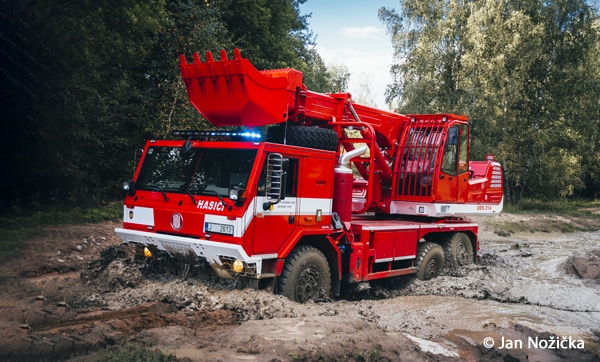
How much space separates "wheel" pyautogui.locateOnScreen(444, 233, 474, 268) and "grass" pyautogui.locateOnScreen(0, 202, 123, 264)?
8.99m

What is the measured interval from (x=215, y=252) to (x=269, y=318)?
111cm

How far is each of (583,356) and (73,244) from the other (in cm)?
1007

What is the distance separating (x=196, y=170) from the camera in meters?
7.82

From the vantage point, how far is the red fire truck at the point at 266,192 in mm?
7281

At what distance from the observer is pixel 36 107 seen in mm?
13273

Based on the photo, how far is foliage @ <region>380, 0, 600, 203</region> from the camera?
31047 millimetres

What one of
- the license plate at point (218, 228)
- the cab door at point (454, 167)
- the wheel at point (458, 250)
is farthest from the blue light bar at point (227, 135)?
the wheel at point (458, 250)

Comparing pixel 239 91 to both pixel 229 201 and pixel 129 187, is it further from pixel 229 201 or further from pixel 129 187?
pixel 129 187

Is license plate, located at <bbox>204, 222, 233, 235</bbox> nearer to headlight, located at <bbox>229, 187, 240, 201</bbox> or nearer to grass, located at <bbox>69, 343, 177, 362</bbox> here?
headlight, located at <bbox>229, 187, 240, 201</bbox>

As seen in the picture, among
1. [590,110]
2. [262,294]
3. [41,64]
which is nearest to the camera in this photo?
[262,294]

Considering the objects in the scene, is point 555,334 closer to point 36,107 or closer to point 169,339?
point 169,339

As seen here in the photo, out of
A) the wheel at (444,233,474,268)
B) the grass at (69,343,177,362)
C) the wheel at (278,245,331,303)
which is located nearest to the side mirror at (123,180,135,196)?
the wheel at (278,245,331,303)

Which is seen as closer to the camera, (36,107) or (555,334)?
(555,334)

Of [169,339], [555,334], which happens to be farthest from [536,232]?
[169,339]
